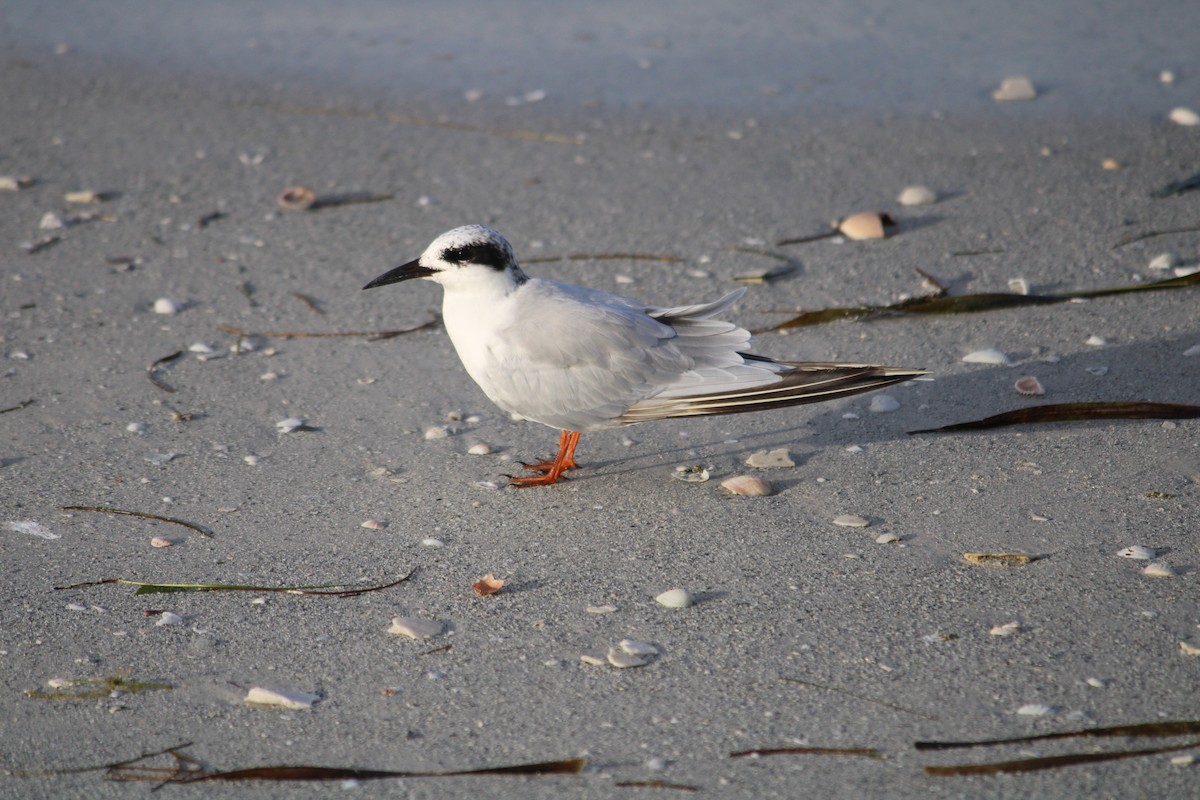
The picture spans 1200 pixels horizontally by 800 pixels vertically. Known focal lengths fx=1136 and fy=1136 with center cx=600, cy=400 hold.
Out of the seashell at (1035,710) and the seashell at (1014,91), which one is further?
the seashell at (1014,91)

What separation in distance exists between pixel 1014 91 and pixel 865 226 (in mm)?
2176

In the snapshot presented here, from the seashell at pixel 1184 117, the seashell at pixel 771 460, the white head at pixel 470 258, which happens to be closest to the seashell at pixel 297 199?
the white head at pixel 470 258

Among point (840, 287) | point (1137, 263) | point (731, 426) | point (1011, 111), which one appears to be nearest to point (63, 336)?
point (731, 426)

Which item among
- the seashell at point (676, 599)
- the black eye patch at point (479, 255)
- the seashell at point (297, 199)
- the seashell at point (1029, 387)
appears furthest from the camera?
the seashell at point (297, 199)

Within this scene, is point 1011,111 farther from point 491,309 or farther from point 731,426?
point 491,309

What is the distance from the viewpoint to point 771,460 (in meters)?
3.72

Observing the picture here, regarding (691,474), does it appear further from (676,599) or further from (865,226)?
(865,226)

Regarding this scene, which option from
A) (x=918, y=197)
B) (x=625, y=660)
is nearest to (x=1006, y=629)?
(x=625, y=660)

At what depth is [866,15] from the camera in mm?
8234

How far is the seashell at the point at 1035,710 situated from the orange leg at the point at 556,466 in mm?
1625

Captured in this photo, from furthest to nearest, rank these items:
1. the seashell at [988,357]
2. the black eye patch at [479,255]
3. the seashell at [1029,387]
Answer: the seashell at [988,357] < the seashell at [1029,387] < the black eye patch at [479,255]

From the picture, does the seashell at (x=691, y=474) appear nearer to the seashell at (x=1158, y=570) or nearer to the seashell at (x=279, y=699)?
the seashell at (x=1158, y=570)

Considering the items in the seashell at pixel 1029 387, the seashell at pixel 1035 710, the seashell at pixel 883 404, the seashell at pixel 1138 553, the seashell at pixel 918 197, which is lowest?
the seashell at pixel 883 404

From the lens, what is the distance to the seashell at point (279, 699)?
258 cm
